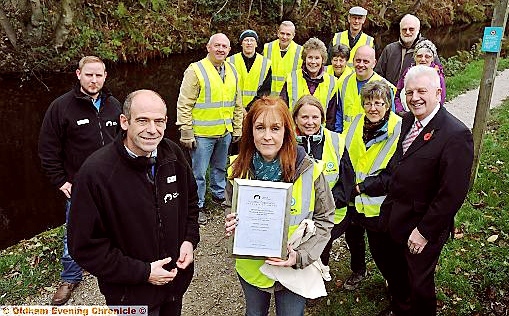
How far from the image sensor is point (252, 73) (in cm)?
643

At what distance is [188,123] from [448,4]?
2623 cm

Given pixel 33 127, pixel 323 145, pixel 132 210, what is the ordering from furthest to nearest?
1. pixel 33 127
2. pixel 323 145
3. pixel 132 210

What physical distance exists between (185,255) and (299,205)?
813 mm

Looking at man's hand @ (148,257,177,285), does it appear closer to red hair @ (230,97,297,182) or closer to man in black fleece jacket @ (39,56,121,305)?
red hair @ (230,97,297,182)

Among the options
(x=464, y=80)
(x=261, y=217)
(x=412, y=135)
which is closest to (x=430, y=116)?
(x=412, y=135)

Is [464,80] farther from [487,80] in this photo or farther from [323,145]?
[323,145]

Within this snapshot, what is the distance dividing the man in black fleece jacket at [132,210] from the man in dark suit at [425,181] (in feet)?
5.19

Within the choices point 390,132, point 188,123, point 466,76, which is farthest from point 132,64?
point 390,132

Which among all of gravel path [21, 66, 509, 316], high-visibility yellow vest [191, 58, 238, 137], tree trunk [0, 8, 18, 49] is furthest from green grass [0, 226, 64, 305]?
tree trunk [0, 8, 18, 49]

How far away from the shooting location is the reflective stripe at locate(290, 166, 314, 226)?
2.99 metres

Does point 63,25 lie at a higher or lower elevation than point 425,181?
higher

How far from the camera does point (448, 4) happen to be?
27203mm

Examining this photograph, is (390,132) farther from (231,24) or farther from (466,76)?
(231,24)

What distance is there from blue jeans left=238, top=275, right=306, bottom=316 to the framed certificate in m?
0.39
